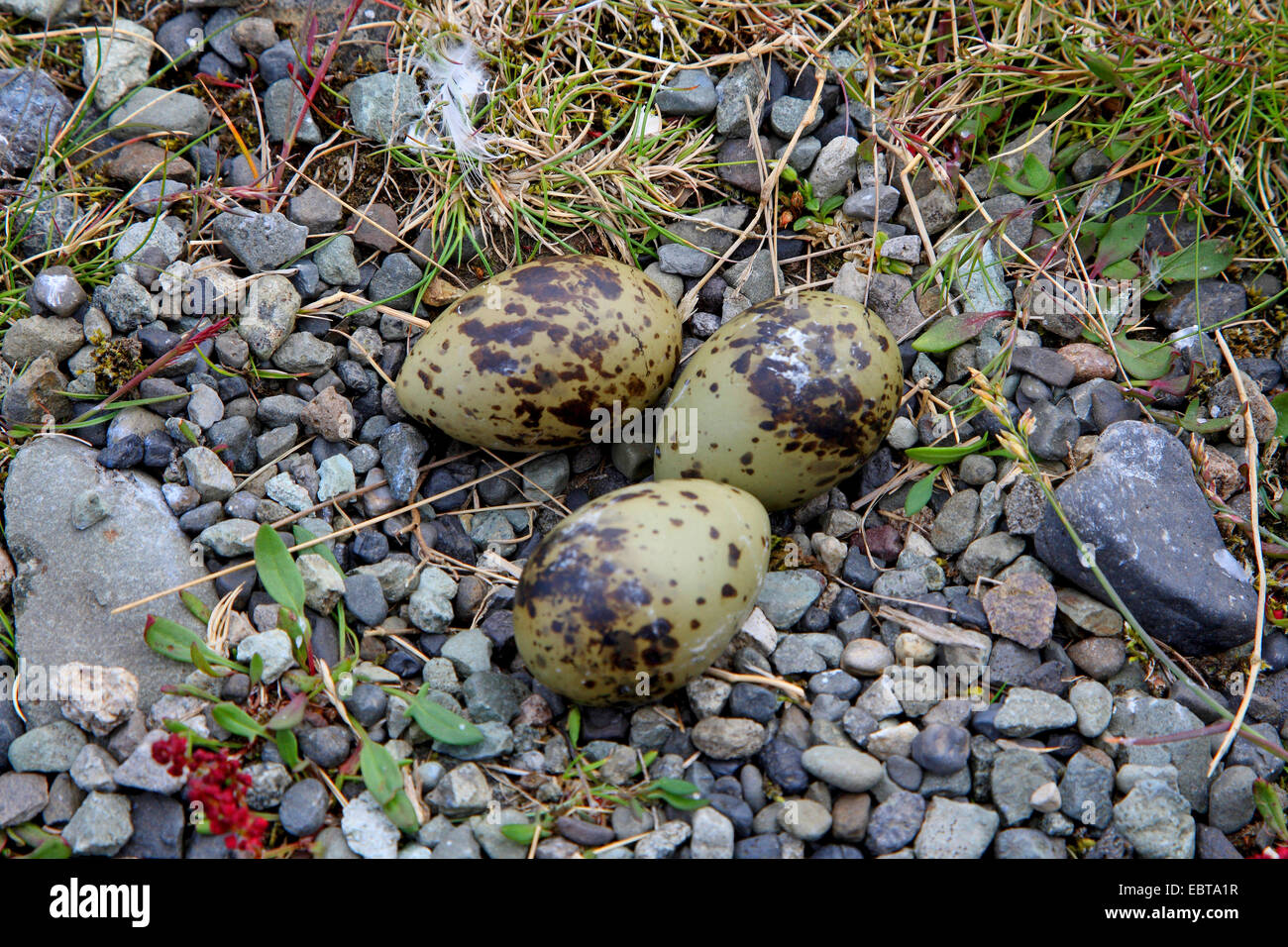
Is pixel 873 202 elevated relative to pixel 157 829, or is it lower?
elevated

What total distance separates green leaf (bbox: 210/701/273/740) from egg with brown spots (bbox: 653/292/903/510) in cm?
127

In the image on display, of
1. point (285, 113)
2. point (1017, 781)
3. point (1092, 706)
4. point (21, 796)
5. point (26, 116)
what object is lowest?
point (21, 796)

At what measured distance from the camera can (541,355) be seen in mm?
2354

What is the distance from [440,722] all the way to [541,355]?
3.35 ft

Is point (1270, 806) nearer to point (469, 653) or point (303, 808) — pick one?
point (469, 653)

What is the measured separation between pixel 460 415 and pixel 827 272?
133 centimetres

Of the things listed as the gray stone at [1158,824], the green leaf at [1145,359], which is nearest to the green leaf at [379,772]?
the gray stone at [1158,824]

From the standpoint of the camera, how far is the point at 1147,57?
2750mm

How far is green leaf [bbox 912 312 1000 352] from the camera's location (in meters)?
2.69

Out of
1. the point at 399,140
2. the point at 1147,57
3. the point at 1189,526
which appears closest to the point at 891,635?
the point at 1189,526

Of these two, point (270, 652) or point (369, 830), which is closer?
point (369, 830)

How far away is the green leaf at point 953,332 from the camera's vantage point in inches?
106

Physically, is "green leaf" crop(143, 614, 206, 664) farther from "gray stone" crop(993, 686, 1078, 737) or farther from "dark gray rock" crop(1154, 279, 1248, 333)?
"dark gray rock" crop(1154, 279, 1248, 333)

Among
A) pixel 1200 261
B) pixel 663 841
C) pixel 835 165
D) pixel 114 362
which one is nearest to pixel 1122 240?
pixel 1200 261
